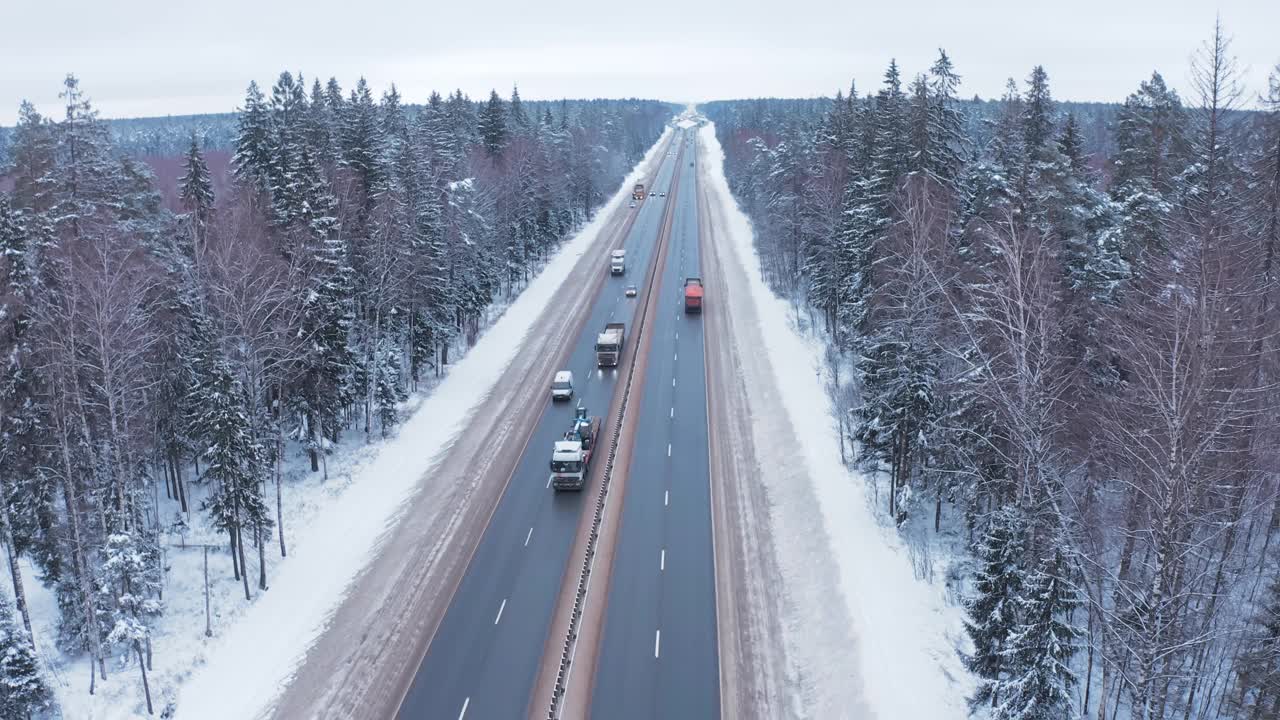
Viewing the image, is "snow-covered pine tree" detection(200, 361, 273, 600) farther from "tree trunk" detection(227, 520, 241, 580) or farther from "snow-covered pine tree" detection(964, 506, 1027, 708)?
"snow-covered pine tree" detection(964, 506, 1027, 708)

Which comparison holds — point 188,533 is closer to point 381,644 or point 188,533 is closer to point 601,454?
point 381,644

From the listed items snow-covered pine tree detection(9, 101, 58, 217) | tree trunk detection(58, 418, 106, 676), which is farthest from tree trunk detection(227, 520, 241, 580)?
snow-covered pine tree detection(9, 101, 58, 217)

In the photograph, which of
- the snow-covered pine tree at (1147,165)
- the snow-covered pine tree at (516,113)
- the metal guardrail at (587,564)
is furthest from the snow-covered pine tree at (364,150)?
the snow-covered pine tree at (516,113)

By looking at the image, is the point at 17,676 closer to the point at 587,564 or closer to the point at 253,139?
the point at 587,564

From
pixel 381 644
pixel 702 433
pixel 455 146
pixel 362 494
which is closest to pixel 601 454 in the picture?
pixel 702 433

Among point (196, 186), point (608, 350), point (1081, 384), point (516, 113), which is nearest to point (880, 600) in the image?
point (1081, 384)

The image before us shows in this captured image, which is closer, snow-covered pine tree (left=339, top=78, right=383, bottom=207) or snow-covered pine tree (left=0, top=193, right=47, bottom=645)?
snow-covered pine tree (left=0, top=193, right=47, bottom=645)

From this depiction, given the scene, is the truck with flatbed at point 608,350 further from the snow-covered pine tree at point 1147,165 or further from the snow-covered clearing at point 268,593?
the snow-covered pine tree at point 1147,165

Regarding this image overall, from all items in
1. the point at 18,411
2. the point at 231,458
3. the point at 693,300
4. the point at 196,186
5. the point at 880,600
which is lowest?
the point at 880,600
